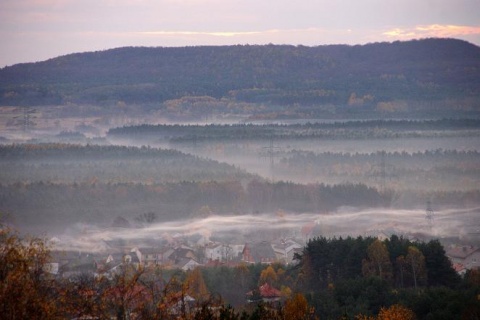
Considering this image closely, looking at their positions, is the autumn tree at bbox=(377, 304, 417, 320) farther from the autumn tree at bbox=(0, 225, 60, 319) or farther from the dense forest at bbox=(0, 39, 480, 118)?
the dense forest at bbox=(0, 39, 480, 118)

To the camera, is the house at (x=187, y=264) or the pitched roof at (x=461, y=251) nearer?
the house at (x=187, y=264)

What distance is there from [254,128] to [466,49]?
33245 millimetres

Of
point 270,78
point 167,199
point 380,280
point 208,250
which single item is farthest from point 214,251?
point 270,78

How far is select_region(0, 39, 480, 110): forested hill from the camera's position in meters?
124

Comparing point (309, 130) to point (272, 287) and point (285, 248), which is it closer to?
point (285, 248)

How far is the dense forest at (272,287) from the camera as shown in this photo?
24406 millimetres

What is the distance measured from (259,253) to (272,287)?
62.0 ft

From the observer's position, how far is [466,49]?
134 metres

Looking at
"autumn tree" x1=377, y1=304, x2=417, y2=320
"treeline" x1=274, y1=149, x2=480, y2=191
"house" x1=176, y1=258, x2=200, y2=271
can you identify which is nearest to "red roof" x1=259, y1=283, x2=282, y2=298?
"autumn tree" x1=377, y1=304, x2=417, y2=320

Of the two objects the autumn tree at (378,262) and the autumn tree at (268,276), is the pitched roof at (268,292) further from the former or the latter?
the autumn tree at (378,262)

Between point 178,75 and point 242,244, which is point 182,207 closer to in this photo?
point 242,244

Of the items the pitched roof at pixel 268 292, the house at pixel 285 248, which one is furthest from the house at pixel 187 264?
the pitched roof at pixel 268 292

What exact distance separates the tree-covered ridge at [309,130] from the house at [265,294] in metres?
63.1

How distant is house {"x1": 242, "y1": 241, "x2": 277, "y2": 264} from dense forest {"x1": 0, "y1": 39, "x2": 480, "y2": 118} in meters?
54.3
